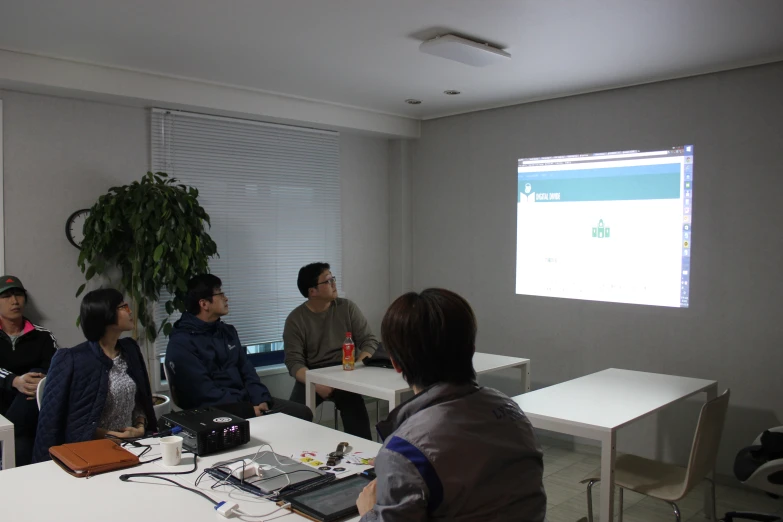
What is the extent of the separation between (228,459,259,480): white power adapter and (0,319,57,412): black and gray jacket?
6.31 feet

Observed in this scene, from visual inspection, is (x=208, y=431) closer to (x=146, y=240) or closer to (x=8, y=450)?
(x=8, y=450)

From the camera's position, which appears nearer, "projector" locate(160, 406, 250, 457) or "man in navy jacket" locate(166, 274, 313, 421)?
"projector" locate(160, 406, 250, 457)

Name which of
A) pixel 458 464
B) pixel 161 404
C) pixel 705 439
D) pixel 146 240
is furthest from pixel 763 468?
pixel 146 240

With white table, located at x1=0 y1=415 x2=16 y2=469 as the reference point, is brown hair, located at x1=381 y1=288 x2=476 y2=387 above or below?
above

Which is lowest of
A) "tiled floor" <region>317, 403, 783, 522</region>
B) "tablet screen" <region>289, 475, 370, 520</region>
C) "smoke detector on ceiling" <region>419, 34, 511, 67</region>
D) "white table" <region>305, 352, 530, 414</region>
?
"tiled floor" <region>317, 403, 783, 522</region>

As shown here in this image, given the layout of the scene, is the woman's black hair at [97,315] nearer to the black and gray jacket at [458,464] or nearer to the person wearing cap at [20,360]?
the person wearing cap at [20,360]

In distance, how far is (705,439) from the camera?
2723 mm

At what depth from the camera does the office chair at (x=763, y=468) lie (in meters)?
2.94

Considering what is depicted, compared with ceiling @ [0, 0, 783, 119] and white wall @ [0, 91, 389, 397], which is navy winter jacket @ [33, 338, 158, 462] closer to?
white wall @ [0, 91, 389, 397]

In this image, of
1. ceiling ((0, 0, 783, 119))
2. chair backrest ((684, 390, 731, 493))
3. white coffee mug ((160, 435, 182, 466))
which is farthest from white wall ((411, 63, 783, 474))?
white coffee mug ((160, 435, 182, 466))

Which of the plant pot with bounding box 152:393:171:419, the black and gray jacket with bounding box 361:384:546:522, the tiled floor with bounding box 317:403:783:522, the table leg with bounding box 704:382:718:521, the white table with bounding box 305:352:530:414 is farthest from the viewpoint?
the plant pot with bounding box 152:393:171:419

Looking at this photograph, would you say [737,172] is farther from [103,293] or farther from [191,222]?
[103,293]

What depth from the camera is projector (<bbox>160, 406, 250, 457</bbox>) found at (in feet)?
7.31

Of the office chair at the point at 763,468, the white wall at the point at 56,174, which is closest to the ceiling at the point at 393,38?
the white wall at the point at 56,174
